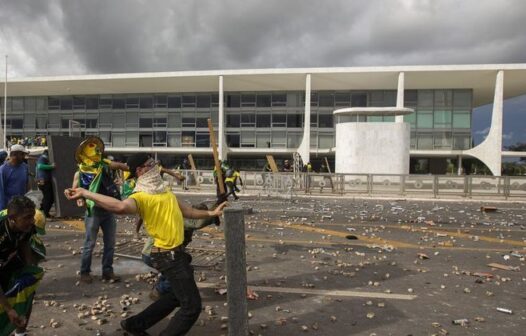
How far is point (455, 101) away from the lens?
41.0 m

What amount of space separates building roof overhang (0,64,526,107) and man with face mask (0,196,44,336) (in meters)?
36.2

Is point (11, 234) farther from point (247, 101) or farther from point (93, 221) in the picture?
point (247, 101)

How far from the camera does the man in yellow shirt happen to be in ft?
11.4

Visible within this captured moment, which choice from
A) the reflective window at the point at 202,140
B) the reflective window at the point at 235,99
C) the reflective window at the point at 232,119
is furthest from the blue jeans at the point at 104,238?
the reflective window at the point at 235,99

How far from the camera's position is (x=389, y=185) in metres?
21.0

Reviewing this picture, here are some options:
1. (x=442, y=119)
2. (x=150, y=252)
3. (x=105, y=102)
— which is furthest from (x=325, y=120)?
(x=150, y=252)

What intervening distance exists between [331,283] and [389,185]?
15975 millimetres

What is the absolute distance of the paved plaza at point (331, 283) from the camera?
14.7 ft

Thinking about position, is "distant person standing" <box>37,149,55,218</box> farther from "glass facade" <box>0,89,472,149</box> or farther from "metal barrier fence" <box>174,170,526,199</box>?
"glass facade" <box>0,89,472,149</box>

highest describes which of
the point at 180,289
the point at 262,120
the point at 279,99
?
the point at 279,99

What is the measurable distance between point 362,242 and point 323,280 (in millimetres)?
3091

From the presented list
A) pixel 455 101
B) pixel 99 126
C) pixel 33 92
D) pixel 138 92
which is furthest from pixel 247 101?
pixel 33 92

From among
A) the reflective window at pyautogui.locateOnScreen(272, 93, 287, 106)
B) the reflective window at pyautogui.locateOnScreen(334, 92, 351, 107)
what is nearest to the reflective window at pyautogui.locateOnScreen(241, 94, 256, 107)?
the reflective window at pyautogui.locateOnScreen(272, 93, 287, 106)

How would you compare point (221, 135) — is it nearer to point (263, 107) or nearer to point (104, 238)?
point (263, 107)
